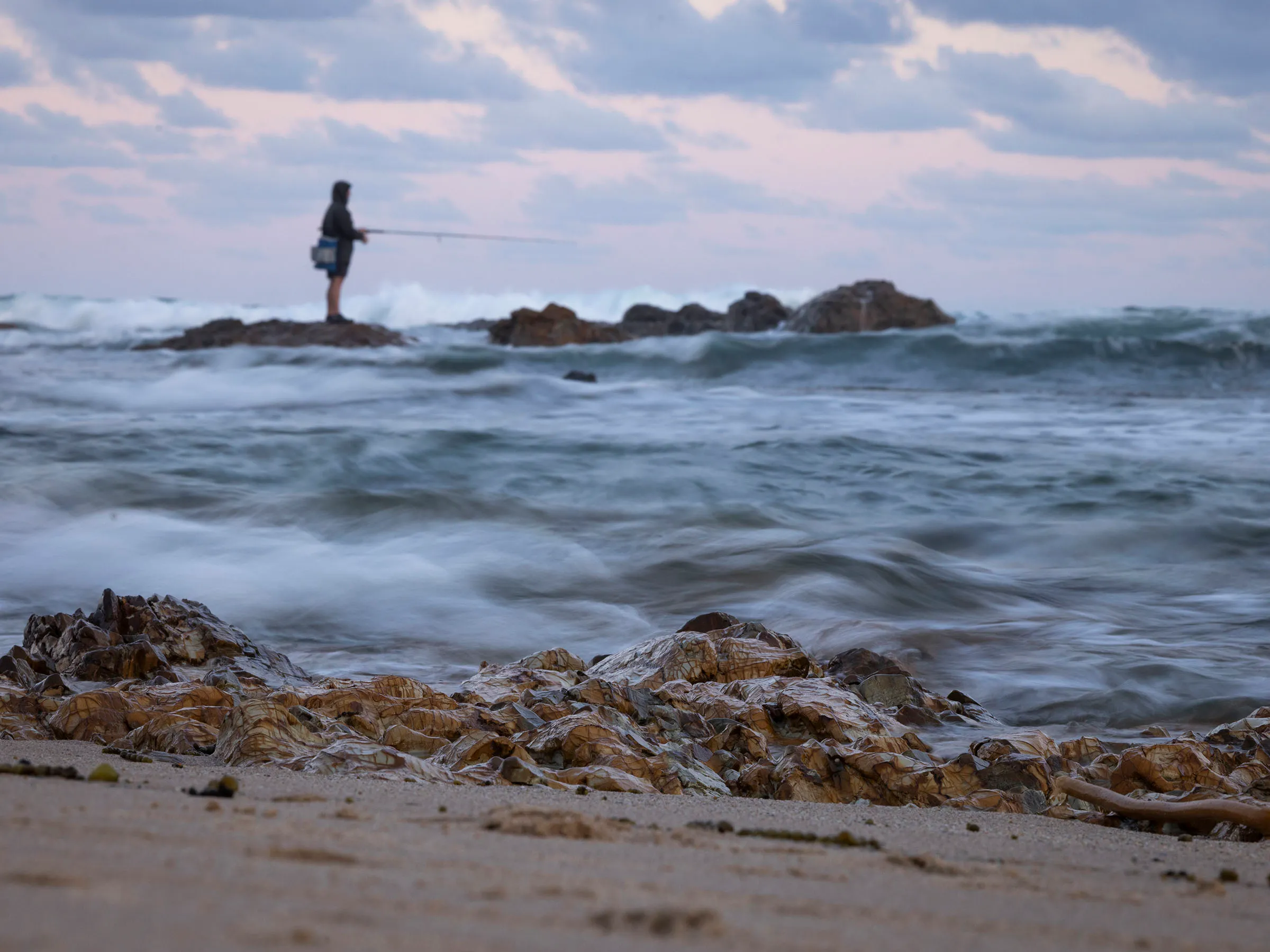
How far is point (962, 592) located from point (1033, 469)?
465cm

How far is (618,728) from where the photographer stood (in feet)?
10.9

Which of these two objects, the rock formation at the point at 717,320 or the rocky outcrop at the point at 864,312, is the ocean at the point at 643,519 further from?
the rock formation at the point at 717,320

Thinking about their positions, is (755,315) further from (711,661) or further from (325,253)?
(711,661)

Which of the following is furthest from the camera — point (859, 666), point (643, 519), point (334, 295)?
point (334, 295)

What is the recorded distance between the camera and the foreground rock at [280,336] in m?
18.5

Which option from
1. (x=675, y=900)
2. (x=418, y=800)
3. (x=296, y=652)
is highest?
(x=675, y=900)

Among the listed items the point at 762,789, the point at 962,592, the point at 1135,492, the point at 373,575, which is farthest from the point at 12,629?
the point at 1135,492

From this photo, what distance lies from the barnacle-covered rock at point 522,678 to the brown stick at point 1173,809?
158 centimetres

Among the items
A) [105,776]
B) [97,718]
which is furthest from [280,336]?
[105,776]

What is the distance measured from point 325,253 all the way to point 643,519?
11.7m

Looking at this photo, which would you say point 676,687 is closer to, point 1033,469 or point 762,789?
point 762,789

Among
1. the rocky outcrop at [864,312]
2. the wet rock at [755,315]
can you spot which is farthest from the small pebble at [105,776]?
the wet rock at [755,315]

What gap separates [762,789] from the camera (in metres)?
3.24

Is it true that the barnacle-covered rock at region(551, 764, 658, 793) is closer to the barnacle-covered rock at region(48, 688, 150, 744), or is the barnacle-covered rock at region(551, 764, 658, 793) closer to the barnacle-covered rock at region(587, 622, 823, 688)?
the barnacle-covered rock at region(587, 622, 823, 688)
